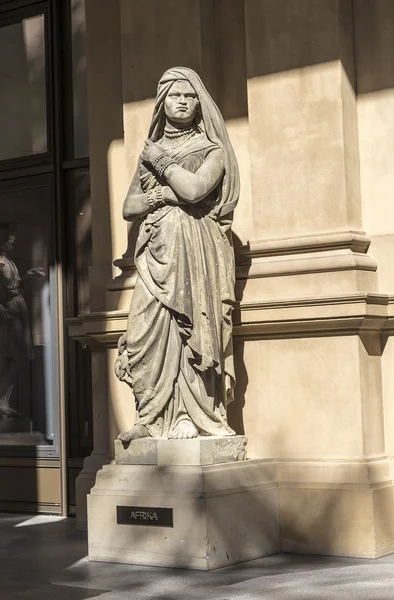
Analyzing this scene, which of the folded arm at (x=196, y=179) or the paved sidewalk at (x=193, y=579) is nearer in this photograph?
the paved sidewalk at (x=193, y=579)

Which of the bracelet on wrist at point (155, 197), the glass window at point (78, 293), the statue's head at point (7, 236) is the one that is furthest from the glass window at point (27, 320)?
the bracelet on wrist at point (155, 197)

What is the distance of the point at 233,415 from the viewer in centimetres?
945

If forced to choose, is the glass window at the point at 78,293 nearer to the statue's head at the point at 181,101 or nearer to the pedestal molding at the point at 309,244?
the pedestal molding at the point at 309,244

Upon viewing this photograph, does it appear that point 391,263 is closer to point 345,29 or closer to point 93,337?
point 345,29

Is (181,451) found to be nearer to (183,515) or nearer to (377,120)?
(183,515)

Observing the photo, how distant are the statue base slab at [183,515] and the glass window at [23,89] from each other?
505 centimetres

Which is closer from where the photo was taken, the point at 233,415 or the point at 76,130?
the point at 233,415

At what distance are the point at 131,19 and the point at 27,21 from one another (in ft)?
9.12


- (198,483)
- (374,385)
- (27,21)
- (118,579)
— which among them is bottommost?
(118,579)

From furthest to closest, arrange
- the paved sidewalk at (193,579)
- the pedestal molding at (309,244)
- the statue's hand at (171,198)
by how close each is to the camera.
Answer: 1. the pedestal molding at (309,244)
2. the statue's hand at (171,198)
3. the paved sidewalk at (193,579)

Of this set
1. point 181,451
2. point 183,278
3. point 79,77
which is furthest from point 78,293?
point 181,451

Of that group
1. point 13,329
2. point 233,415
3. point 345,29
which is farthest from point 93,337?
point 345,29

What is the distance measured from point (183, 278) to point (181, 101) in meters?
1.36

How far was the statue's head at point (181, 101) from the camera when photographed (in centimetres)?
890
